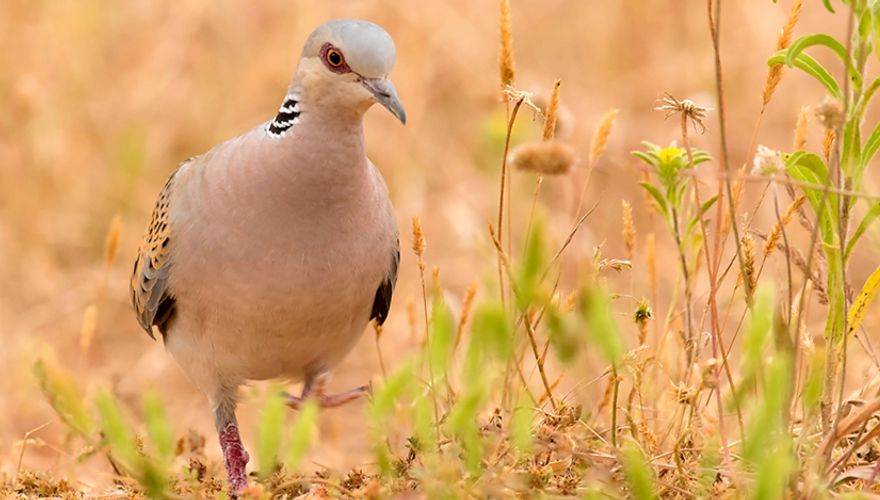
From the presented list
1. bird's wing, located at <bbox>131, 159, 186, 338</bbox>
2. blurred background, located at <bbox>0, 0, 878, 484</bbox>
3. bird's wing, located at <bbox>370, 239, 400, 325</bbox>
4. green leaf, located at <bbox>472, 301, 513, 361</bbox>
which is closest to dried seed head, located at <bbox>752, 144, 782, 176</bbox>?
green leaf, located at <bbox>472, 301, 513, 361</bbox>

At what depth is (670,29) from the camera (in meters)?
7.68

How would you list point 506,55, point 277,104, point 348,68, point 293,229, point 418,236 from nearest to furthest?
point 418,236 < point 506,55 < point 348,68 < point 293,229 < point 277,104

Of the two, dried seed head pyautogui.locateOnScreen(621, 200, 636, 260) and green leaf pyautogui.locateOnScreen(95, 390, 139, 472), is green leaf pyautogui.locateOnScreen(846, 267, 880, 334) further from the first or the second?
green leaf pyautogui.locateOnScreen(95, 390, 139, 472)

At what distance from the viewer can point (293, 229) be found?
3496 millimetres

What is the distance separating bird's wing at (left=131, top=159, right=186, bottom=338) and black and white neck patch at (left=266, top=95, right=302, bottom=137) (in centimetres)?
50

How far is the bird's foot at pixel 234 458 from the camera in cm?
377

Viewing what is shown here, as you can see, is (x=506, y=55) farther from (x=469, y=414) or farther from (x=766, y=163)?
(x=469, y=414)

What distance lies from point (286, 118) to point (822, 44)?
5.02 ft

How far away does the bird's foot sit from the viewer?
3768 mm

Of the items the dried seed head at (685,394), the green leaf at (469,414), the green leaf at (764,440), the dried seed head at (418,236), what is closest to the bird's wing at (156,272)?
the dried seed head at (418,236)

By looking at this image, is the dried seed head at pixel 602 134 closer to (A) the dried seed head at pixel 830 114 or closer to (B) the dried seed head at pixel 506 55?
(B) the dried seed head at pixel 506 55

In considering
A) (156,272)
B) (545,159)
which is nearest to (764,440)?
(545,159)

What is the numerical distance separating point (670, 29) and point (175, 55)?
2919 mm

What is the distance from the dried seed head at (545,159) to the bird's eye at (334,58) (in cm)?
130
